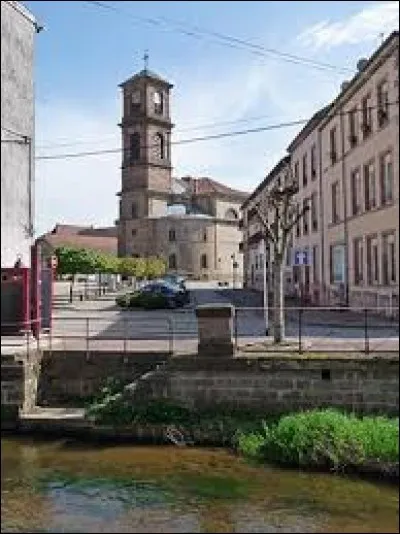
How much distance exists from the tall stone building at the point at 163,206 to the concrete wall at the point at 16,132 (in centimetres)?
8879

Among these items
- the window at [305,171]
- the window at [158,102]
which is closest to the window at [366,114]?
the window at [305,171]

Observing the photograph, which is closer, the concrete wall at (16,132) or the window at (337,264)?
the concrete wall at (16,132)

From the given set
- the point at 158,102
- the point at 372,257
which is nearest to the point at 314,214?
the point at 372,257

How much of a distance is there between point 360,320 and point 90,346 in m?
9.35

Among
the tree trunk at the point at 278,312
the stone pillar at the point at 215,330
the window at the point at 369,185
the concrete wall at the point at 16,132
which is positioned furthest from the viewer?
the window at the point at 369,185

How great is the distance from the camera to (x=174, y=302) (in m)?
36.4

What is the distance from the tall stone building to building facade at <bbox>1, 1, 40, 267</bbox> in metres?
88.8

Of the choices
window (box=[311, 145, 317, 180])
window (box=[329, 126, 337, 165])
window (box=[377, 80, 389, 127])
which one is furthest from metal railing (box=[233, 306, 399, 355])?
window (box=[311, 145, 317, 180])

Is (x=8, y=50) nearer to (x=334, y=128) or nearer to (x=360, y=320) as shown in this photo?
(x=360, y=320)

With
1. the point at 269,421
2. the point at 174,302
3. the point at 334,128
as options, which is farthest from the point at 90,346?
the point at 174,302

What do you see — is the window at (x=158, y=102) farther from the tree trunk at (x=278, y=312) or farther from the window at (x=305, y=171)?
the tree trunk at (x=278, y=312)

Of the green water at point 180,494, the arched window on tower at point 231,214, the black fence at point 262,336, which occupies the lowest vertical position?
the green water at point 180,494

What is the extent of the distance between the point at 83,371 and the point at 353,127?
16.6 meters

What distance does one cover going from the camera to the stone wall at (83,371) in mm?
14469
